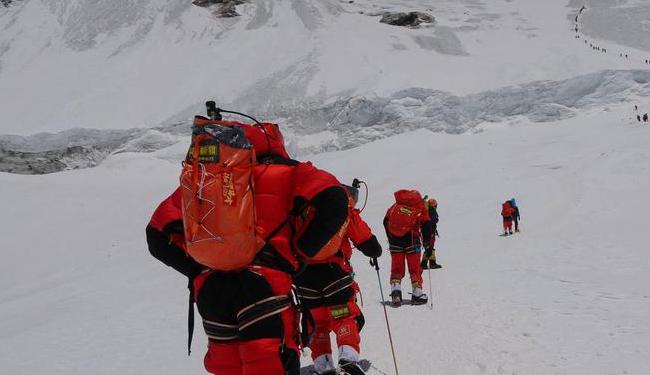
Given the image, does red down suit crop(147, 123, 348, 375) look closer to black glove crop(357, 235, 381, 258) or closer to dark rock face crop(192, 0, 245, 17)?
black glove crop(357, 235, 381, 258)

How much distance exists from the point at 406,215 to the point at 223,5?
57820 mm

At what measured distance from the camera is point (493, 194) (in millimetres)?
19328

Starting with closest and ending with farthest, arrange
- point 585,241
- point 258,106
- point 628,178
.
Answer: point 585,241 → point 628,178 → point 258,106

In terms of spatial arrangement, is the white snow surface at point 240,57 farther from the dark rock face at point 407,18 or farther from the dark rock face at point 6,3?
the dark rock face at point 407,18

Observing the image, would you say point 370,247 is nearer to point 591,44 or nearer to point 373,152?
point 373,152

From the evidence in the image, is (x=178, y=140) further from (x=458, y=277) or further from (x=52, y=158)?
(x=458, y=277)

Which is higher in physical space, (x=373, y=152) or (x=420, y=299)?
(x=420, y=299)

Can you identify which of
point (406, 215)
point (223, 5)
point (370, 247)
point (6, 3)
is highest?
point (6, 3)

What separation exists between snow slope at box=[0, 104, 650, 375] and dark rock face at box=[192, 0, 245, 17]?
109ft

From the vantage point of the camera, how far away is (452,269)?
9000 millimetres

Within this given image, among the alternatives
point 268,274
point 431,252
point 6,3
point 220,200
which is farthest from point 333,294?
point 6,3

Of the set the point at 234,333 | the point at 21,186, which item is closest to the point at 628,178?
the point at 234,333

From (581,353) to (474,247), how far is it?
7.80m

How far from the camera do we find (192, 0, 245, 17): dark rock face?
185 ft
